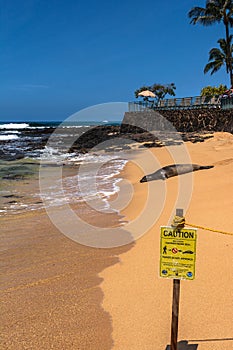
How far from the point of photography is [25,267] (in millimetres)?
3730

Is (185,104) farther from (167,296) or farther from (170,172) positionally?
(167,296)

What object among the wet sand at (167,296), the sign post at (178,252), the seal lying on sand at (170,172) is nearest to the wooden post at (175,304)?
the sign post at (178,252)

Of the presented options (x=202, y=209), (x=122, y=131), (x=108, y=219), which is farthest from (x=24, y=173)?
(x=122, y=131)

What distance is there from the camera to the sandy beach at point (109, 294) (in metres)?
2.43

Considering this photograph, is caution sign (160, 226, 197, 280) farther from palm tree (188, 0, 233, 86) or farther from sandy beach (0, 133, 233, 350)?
palm tree (188, 0, 233, 86)

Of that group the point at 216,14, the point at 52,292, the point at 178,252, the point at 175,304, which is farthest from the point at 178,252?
the point at 216,14

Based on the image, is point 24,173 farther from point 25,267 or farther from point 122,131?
point 122,131

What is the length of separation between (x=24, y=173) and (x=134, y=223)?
752 cm

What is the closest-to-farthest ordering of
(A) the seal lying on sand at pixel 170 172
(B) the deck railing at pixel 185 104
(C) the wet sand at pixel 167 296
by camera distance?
(C) the wet sand at pixel 167 296
(A) the seal lying on sand at pixel 170 172
(B) the deck railing at pixel 185 104

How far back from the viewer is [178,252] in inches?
72.6

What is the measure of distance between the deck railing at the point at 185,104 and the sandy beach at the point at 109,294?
18.8 m

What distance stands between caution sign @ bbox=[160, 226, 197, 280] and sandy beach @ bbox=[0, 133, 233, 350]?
79cm

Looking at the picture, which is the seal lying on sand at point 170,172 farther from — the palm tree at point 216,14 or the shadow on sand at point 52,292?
the palm tree at point 216,14

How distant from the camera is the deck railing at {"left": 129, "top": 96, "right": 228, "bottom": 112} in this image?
2384 centimetres
